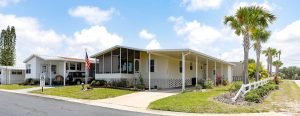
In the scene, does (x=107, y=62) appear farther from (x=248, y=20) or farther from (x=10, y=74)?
(x=10, y=74)

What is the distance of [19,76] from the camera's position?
4225 cm

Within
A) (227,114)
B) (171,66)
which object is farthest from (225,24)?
(227,114)

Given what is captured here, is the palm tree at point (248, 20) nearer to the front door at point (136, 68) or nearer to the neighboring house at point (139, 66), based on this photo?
the neighboring house at point (139, 66)

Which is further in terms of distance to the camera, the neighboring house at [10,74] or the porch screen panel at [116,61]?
the neighboring house at [10,74]

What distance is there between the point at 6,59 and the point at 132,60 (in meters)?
37.8

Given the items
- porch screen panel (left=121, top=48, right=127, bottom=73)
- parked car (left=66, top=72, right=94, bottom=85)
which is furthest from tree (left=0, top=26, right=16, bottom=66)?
porch screen panel (left=121, top=48, right=127, bottom=73)

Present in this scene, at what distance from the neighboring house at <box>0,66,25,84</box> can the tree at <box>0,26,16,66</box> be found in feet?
48.4

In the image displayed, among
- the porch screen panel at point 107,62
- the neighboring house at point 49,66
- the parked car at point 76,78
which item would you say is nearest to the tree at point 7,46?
the neighboring house at point 49,66

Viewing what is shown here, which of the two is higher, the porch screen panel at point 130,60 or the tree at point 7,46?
the tree at point 7,46

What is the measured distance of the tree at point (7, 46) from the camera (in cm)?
5493

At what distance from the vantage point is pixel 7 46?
182 ft

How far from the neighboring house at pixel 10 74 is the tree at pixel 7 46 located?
48.4 feet

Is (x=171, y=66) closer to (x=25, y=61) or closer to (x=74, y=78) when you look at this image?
(x=74, y=78)

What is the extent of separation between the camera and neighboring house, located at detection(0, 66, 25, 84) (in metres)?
40.6
